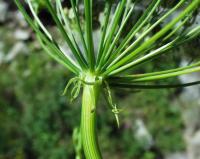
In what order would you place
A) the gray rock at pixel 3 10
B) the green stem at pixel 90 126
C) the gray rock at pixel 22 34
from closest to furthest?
the green stem at pixel 90 126, the gray rock at pixel 22 34, the gray rock at pixel 3 10

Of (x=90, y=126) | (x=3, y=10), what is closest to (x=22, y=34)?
(x=3, y=10)

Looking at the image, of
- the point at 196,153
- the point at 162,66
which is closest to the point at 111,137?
the point at 196,153

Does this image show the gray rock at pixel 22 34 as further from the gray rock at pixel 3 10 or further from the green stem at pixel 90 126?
the green stem at pixel 90 126

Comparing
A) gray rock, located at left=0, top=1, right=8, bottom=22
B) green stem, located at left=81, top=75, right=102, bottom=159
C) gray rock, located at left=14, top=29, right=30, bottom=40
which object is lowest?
green stem, located at left=81, top=75, right=102, bottom=159

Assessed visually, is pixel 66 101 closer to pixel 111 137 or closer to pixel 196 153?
pixel 111 137

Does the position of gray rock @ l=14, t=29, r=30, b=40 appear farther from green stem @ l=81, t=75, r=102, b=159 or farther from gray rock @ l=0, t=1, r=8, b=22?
green stem @ l=81, t=75, r=102, b=159

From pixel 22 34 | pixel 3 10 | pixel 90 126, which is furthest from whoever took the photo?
pixel 3 10

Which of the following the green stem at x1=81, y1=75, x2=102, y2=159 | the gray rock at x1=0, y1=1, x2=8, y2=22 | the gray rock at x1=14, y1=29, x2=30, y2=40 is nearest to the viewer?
the green stem at x1=81, y1=75, x2=102, y2=159

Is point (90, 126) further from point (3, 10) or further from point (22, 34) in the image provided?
point (3, 10)

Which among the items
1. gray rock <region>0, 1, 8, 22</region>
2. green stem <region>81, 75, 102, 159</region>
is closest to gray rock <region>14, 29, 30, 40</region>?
gray rock <region>0, 1, 8, 22</region>

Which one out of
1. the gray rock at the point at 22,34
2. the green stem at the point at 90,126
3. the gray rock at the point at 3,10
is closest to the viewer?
the green stem at the point at 90,126

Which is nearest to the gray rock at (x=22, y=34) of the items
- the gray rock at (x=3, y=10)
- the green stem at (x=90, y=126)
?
the gray rock at (x=3, y=10)
